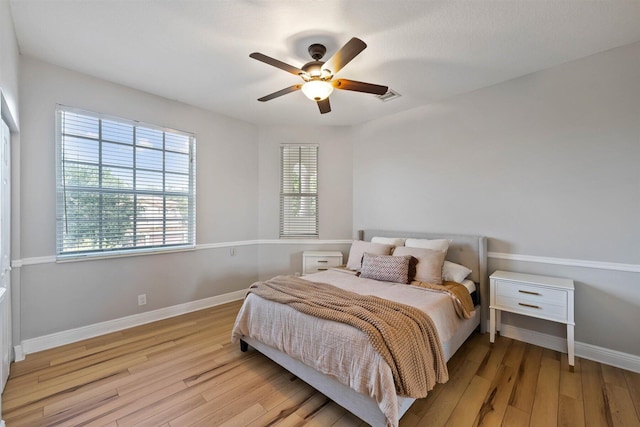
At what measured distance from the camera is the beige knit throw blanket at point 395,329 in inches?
63.1

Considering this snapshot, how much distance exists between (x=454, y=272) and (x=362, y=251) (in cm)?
105

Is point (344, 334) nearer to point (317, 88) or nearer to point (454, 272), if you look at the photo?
point (454, 272)

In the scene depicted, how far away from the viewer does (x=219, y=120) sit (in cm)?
391

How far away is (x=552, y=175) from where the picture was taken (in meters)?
2.67

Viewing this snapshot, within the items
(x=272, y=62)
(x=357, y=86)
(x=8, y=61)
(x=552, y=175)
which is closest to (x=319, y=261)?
(x=357, y=86)

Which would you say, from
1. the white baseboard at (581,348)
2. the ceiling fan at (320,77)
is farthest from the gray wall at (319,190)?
the white baseboard at (581,348)

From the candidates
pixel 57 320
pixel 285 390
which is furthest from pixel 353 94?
pixel 57 320

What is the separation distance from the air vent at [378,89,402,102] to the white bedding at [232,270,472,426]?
2211 mm

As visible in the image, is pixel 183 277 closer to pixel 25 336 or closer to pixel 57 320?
pixel 57 320

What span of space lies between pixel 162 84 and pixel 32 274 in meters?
2.29

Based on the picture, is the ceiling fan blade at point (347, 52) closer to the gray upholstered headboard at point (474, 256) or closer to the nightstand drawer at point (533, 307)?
the gray upholstered headboard at point (474, 256)

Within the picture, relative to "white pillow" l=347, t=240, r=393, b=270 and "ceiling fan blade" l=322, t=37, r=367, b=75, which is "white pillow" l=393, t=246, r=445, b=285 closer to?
"white pillow" l=347, t=240, r=393, b=270

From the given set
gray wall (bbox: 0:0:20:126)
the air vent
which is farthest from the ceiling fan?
gray wall (bbox: 0:0:20:126)

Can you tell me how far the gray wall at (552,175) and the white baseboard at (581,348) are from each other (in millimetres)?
59
